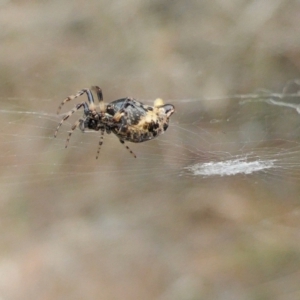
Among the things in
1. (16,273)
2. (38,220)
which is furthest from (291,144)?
(16,273)

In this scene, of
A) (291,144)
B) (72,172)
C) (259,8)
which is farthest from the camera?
(72,172)

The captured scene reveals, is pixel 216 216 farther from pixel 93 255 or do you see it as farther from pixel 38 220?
pixel 38 220

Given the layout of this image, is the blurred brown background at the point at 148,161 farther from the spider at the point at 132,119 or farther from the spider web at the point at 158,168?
the spider at the point at 132,119

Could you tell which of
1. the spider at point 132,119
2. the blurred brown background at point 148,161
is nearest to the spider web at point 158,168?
the blurred brown background at point 148,161

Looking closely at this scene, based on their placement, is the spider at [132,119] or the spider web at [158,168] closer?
the spider at [132,119]

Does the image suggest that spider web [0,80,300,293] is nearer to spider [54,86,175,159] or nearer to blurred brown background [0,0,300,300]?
blurred brown background [0,0,300,300]

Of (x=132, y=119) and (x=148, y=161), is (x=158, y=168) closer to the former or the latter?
(x=148, y=161)

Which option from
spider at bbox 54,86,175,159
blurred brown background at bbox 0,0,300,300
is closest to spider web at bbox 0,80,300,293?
blurred brown background at bbox 0,0,300,300

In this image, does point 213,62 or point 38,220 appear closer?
point 213,62

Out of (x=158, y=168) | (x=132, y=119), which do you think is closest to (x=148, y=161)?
(x=158, y=168)
